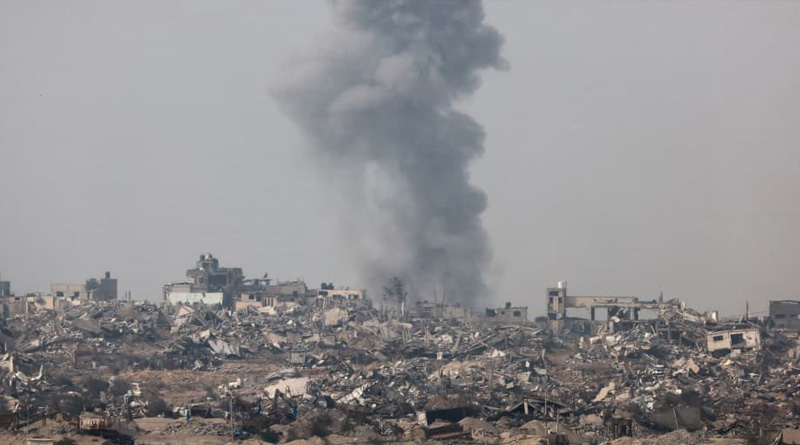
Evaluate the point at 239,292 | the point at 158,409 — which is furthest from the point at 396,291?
the point at 158,409

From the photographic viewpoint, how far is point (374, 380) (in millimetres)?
45000

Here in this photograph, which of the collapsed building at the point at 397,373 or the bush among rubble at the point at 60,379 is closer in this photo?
the collapsed building at the point at 397,373

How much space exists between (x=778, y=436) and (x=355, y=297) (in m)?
55.5

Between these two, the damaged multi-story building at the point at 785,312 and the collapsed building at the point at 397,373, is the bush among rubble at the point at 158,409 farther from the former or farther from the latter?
the damaged multi-story building at the point at 785,312

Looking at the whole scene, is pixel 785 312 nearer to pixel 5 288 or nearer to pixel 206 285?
pixel 206 285

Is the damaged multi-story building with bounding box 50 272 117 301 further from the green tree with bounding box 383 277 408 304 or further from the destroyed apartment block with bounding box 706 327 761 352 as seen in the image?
the destroyed apartment block with bounding box 706 327 761 352

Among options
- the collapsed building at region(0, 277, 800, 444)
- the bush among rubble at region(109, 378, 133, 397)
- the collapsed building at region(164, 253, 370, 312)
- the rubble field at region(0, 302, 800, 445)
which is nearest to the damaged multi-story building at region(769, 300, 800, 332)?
the collapsed building at region(0, 277, 800, 444)

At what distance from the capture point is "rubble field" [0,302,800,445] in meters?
33.3

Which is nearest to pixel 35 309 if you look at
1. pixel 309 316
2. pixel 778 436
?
pixel 309 316

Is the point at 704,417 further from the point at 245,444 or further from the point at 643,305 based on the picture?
the point at 643,305

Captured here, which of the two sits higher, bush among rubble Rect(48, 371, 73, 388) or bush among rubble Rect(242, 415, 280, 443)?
bush among rubble Rect(48, 371, 73, 388)

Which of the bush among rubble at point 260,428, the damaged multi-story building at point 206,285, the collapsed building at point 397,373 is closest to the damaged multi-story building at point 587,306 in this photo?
the collapsed building at point 397,373

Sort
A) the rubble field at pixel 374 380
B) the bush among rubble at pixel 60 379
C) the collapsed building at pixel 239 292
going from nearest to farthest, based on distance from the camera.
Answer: the rubble field at pixel 374 380 → the bush among rubble at pixel 60 379 → the collapsed building at pixel 239 292

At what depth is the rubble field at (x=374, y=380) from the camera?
3331 cm
